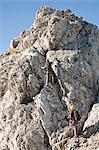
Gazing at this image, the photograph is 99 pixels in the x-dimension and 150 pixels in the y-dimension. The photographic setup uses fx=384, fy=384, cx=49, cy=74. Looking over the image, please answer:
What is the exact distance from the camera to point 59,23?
126ft

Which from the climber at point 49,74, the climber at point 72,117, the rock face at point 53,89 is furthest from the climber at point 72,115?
Answer: the climber at point 49,74

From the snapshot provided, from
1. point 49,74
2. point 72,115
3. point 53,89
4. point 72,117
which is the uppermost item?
point 49,74

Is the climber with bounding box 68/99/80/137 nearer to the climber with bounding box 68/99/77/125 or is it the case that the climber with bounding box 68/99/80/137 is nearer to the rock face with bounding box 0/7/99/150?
the climber with bounding box 68/99/77/125

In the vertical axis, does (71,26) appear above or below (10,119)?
above

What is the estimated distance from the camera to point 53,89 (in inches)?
1393

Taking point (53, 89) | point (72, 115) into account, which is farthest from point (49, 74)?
point (72, 115)

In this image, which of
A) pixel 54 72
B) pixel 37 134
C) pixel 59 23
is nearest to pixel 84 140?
pixel 37 134

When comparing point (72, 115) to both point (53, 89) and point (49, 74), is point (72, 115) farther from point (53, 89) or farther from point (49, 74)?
point (49, 74)

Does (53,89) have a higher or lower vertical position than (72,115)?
higher

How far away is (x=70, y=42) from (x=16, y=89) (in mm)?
7290

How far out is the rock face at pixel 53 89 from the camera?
1278 inches

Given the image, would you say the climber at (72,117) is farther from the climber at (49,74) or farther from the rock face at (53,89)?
the climber at (49,74)

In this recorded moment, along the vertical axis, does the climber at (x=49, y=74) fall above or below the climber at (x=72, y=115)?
above

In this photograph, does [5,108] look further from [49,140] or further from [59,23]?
[59,23]
